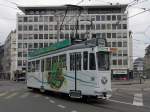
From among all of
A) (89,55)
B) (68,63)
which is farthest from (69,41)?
(89,55)

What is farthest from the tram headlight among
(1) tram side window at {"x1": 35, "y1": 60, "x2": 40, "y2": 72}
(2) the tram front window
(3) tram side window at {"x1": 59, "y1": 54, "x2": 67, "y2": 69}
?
(1) tram side window at {"x1": 35, "y1": 60, "x2": 40, "y2": 72}

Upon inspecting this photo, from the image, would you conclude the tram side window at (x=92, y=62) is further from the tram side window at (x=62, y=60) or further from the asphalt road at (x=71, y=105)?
the tram side window at (x=62, y=60)

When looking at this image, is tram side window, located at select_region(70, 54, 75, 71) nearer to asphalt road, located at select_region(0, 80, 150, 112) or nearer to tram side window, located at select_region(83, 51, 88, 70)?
tram side window, located at select_region(83, 51, 88, 70)

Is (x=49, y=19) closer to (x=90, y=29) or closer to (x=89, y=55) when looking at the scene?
(x=90, y=29)

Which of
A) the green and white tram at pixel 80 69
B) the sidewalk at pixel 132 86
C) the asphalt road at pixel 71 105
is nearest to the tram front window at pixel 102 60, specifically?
the green and white tram at pixel 80 69

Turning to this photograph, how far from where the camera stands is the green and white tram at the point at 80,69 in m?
19.2

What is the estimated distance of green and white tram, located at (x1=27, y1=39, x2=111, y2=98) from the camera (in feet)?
63.0

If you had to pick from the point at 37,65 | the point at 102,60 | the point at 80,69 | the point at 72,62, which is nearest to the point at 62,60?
the point at 72,62

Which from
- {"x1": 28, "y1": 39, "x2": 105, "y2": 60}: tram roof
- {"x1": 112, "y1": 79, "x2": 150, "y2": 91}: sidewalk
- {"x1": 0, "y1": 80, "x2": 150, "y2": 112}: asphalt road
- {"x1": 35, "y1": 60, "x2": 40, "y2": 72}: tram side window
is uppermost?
{"x1": 28, "y1": 39, "x2": 105, "y2": 60}: tram roof

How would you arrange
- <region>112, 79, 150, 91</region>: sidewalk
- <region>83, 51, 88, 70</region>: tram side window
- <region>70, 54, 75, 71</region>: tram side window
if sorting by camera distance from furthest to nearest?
<region>112, 79, 150, 91</region>: sidewalk → <region>70, 54, 75, 71</region>: tram side window → <region>83, 51, 88, 70</region>: tram side window

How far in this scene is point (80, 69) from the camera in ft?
66.1

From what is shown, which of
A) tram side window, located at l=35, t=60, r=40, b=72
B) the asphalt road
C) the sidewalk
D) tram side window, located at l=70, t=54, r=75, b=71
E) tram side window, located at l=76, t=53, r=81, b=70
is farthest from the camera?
the sidewalk

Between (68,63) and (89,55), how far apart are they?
2.22 meters

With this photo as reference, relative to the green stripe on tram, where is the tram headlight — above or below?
below
